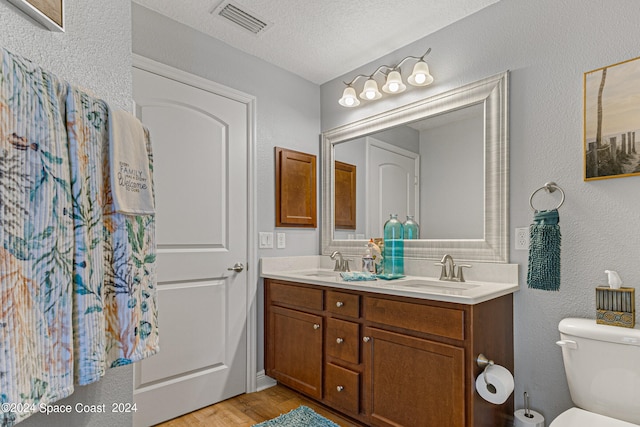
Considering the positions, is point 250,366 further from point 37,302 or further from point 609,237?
point 609,237

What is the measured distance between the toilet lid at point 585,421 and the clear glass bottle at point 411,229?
1.21 m

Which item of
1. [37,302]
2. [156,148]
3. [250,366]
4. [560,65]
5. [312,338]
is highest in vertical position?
[560,65]

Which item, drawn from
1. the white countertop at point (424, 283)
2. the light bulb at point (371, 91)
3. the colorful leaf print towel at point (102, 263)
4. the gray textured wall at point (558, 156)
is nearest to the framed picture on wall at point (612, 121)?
the gray textured wall at point (558, 156)

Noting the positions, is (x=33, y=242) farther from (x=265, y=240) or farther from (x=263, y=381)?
(x=263, y=381)

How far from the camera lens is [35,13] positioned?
79 centimetres

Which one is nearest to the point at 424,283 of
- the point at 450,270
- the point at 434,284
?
the point at 434,284

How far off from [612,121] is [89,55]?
2.05m

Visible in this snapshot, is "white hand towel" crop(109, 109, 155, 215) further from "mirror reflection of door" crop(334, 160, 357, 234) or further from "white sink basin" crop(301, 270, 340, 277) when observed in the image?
"mirror reflection of door" crop(334, 160, 357, 234)

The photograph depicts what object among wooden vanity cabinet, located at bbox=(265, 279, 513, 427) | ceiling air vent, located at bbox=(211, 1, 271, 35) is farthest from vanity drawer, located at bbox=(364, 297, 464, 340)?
ceiling air vent, located at bbox=(211, 1, 271, 35)

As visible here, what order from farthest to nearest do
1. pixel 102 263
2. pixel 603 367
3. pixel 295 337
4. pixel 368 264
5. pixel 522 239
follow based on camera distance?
pixel 368 264 < pixel 295 337 < pixel 522 239 < pixel 603 367 < pixel 102 263

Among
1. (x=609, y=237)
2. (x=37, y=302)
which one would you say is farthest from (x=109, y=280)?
(x=609, y=237)

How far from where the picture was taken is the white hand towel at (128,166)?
0.85 meters

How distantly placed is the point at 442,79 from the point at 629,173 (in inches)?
43.7

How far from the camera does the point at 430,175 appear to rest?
2.29 meters
